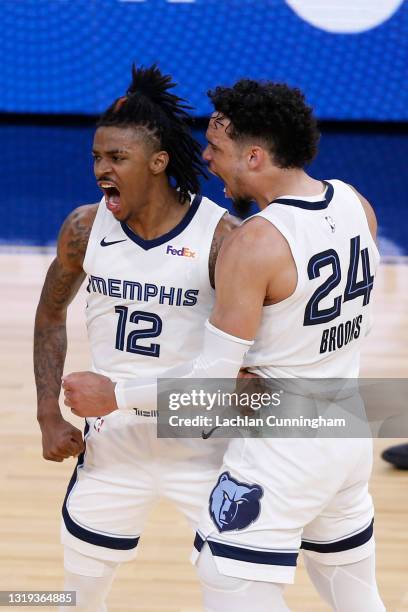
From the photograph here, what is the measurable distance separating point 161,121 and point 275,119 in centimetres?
49

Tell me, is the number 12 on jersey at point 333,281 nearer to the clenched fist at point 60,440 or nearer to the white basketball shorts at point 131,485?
the white basketball shorts at point 131,485

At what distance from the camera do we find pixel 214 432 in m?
3.20

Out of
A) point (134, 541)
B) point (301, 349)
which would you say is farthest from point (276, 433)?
point (134, 541)

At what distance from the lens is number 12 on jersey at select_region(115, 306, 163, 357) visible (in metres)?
3.19

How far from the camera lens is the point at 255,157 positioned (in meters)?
2.87

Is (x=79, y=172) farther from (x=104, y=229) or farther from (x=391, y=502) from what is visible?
(x=104, y=229)

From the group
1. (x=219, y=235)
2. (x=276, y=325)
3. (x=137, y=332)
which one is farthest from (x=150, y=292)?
(x=276, y=325)

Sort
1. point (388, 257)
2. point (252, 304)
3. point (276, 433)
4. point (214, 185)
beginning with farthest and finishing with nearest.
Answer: point (214, 185)
point (388, 257)
point (276, 433)
point (252, 304)

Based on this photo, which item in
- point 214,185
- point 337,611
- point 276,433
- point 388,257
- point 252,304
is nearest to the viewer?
point 252,304

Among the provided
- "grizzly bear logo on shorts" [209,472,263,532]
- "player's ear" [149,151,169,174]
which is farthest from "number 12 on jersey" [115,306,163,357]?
"grizzly bear logo on shorts" [209,472,263,532]

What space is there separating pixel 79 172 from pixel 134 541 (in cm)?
815

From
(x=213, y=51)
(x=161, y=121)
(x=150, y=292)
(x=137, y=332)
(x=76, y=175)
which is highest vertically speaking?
(x=161, y=121)
